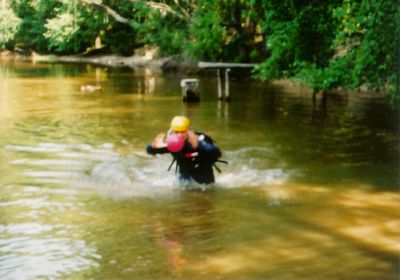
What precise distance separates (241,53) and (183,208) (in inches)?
1016

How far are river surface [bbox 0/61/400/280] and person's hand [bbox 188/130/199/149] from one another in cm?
76

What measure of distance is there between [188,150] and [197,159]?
235 mm

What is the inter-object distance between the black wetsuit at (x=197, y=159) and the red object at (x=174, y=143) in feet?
0.35

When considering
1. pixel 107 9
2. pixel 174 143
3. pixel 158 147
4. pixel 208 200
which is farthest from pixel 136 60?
pixel 208 200

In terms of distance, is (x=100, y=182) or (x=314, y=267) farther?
(x=100, y=182)

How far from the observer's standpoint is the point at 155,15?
127ft

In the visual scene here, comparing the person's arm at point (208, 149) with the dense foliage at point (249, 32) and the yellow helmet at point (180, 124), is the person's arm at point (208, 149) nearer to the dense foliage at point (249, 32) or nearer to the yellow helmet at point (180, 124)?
the yellow helmet at point (180, 124)

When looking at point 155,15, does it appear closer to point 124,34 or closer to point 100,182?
point 124,34

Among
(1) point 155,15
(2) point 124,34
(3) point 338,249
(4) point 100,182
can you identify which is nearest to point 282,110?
(4) point 100,182

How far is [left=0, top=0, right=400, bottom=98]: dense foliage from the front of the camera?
12.3 meters

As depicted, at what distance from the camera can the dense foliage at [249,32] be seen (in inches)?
484

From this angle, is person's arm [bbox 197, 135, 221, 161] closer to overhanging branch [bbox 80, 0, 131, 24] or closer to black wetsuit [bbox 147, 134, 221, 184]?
black wetsuit [bbox 147, 134, 221, 184]

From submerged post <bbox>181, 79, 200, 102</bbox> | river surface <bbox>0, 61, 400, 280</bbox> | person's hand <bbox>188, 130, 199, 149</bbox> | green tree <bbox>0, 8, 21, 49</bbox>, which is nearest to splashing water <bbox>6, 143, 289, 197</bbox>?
river surface <bbox>0, 61, 400, 280</bbox>

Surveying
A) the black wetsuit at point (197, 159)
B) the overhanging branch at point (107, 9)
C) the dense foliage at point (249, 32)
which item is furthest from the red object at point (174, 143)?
the overhanging branch at point (107, 9)
